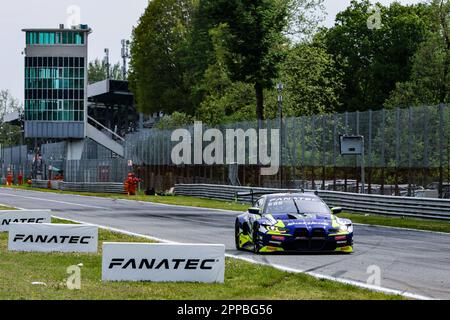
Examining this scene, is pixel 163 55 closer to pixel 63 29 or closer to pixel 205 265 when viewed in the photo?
pixel 63 29

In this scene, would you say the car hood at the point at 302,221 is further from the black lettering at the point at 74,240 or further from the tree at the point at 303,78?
the tree at the point at 303,78

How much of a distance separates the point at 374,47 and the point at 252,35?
3457cm

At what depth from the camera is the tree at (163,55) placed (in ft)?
324

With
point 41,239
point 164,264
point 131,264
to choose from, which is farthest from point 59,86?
point 164,264

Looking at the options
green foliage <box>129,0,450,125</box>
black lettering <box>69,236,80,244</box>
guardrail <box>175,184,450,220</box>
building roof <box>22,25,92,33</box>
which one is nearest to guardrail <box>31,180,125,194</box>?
green foliage <box>129,0,450,125</box>

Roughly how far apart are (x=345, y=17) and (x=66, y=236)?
254ft

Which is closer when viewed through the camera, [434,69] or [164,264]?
[164,264]

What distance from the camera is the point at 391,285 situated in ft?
44.5

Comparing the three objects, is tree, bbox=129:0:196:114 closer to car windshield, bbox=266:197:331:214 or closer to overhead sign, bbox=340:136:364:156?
overhead sign, bbox=340:136:364:156

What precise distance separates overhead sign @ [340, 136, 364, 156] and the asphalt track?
18.7 ft

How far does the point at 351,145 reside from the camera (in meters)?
37.4

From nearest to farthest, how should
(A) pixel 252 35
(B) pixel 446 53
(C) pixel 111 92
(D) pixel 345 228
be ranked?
1. (D) pixel 345 228
2. (A) pixel 252 35
3. (B) pixel 446 53
4. (C) pixel 111 92

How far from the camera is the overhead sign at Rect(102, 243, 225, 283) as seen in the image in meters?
13.4
